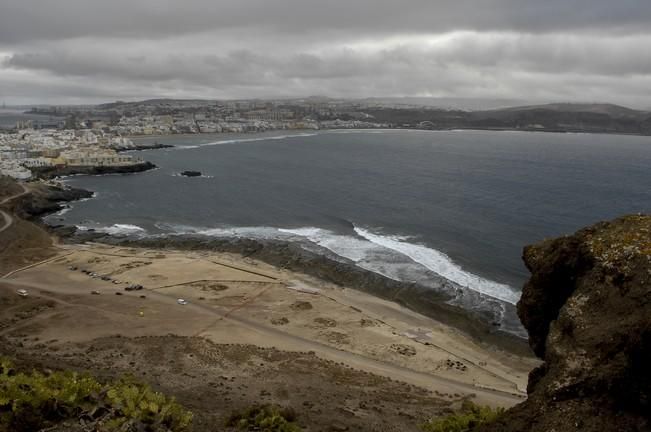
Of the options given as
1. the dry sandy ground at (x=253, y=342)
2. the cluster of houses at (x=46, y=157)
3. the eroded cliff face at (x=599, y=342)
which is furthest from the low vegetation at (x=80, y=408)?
the cluster of houses at (x=46, y=157)

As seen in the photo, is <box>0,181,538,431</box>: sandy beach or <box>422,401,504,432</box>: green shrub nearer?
<box>422,401,504,432</box>: green shrub

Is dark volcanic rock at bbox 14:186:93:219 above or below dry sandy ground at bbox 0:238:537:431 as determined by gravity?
above

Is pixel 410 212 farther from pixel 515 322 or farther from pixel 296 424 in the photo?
pixel 296 424

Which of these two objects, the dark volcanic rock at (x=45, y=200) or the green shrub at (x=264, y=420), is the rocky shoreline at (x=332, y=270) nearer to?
the dark volcanic rock at (x=45, y=200)

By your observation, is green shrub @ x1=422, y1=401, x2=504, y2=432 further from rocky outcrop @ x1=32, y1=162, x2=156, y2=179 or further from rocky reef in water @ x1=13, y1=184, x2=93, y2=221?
rocky outcrop @ x1=32, y1=162, x2=156, y2=179

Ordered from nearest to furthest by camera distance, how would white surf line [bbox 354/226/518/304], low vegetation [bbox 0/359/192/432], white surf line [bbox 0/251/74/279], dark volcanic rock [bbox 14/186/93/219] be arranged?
low vegetation [bbox 0/359/192/432], white surf line [bbox 354/226/518/304], white surf line [bbox 0/251/74/279], dark volcanic rock [bbox 14/186/93/219]

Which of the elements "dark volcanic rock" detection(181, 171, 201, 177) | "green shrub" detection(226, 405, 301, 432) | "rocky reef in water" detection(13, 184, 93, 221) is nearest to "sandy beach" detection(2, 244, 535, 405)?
"green shrub" detection(226, 405, 301, 432)
